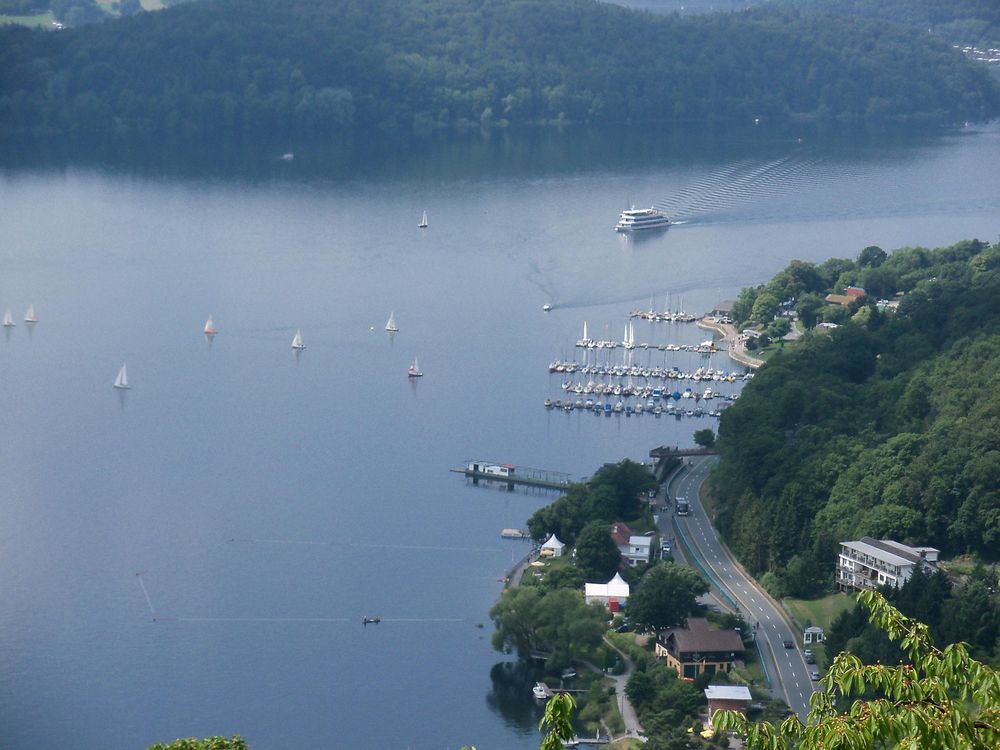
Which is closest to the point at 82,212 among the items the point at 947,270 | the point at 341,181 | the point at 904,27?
the point at 341,181

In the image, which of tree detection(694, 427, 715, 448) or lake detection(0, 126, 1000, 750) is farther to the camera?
tree detection(694, 427, 715, 448)

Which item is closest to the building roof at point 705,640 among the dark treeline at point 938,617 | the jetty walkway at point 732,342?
the dark treeline at point 938,617

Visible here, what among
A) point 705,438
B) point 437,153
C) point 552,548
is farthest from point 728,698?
point 437,153

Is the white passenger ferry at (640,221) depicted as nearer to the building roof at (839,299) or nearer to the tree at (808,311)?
the building roof at (839,299)

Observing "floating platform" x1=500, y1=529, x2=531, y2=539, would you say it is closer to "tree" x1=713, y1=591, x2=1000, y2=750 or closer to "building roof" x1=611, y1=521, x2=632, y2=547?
"building roof" x1=611, y1=521, x2=632, y2=547


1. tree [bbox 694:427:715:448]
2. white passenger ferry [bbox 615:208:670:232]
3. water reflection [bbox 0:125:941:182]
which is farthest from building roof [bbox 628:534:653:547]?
water reflection [bbox 0:125:941:182]
